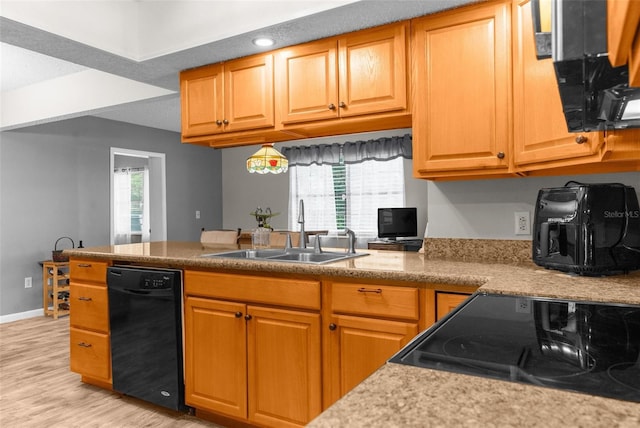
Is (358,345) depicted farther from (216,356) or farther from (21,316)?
(21,316)

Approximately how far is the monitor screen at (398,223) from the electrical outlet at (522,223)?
11.4 feet

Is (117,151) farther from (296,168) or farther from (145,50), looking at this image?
(145,50)

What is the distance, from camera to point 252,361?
2205 millimetres

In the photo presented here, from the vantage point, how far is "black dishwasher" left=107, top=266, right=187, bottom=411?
2445mm

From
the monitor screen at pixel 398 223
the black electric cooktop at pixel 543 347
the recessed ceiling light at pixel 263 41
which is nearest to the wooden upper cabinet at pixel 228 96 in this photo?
the recessed ceiling light at pixel 263 41

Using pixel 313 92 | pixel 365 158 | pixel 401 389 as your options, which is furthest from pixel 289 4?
pixel 365 158

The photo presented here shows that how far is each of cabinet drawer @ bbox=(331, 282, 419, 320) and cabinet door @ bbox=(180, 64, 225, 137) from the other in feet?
4.74

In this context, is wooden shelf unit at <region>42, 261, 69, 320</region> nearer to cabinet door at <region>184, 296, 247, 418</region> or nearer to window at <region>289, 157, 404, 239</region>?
window at <region>289, 157, 404, 239</region>

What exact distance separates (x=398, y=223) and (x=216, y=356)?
148 inches

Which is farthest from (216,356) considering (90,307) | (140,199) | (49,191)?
(140,199)

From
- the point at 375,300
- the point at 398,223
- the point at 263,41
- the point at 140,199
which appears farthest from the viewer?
the point at 140,199

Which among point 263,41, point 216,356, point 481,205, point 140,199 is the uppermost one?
point 263,41

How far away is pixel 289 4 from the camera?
2248mm

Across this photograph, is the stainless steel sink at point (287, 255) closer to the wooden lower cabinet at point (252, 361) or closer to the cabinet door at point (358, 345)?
the wooden lower cabinet at point (252, 361)
